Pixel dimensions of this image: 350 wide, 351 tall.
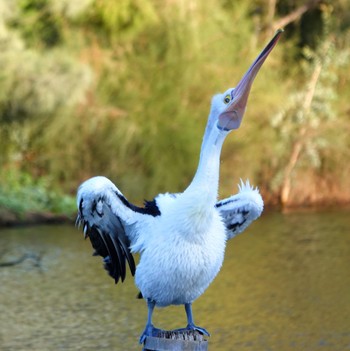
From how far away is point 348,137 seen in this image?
1947cm

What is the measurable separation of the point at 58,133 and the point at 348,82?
5.85 m

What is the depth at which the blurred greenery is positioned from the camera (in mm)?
17906

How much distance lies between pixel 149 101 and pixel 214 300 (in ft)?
30.0

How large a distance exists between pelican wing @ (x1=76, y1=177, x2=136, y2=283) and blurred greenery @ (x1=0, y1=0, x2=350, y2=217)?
11.6 meters

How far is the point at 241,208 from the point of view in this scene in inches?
230

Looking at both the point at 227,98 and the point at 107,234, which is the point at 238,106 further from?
the point at 107,234

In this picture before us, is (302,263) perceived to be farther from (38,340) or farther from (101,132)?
(101,132)

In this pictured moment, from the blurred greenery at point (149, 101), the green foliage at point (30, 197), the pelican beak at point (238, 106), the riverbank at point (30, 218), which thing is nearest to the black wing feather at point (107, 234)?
the pelican beak at point (238, 106)

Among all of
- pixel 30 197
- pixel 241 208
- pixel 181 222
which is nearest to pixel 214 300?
pixel 241 208

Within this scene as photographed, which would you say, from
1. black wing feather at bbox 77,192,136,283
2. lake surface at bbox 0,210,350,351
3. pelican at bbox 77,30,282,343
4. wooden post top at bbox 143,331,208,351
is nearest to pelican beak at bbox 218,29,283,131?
pelican at bbox 77,30,282,343

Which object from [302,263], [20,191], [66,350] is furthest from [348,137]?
[66,350]

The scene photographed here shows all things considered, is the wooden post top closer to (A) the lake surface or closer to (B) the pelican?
(B) the pelican

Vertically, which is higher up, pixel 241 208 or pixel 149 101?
pixel 149 101

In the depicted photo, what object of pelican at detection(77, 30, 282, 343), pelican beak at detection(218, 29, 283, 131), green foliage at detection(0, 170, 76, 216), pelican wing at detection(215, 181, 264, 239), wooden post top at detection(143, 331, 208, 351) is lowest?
wooden post top at detection(143, 331, 208, 351)
